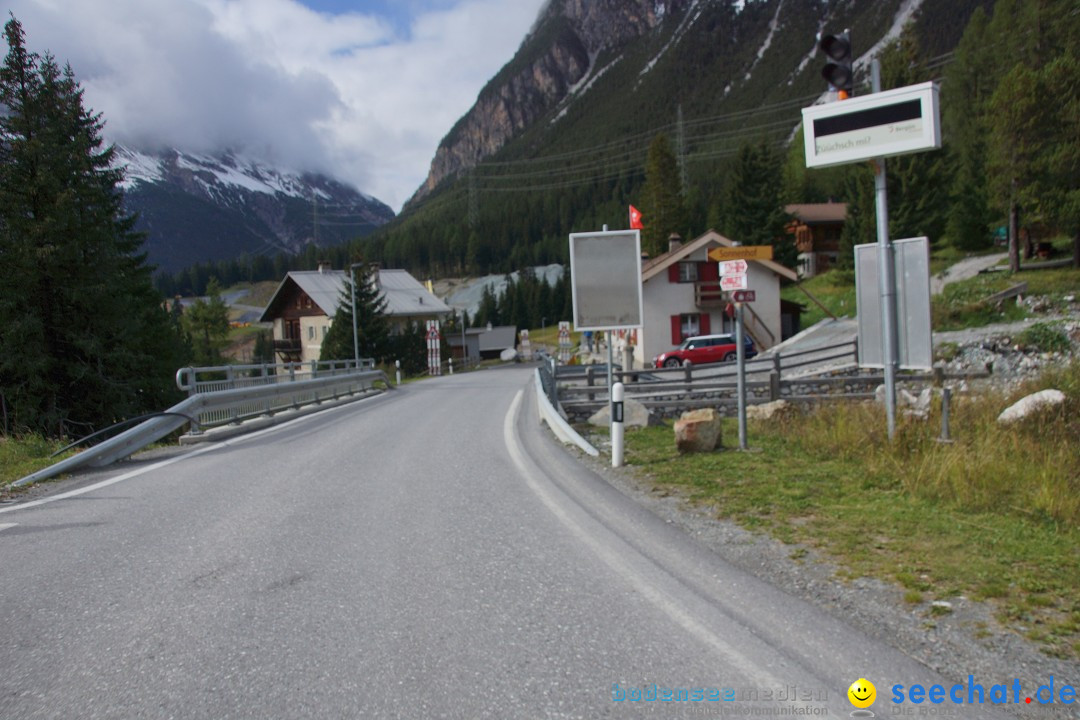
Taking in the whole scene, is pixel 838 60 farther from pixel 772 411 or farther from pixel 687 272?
pixel 687 272

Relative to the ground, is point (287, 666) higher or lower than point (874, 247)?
lower

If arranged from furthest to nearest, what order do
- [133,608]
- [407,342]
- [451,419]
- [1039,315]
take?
[407,342]
[1039,315]
[451,419]
[133,608]

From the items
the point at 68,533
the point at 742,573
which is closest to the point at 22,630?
the point at 68,533

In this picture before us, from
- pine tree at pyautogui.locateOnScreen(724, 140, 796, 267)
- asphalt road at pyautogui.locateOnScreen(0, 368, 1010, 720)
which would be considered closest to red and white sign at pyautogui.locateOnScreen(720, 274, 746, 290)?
asphalt road at pyautogui.locateOnScreen(0, 368, 1010, 720)

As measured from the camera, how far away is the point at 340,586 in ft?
15.3

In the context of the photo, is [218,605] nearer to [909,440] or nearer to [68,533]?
[68,533]

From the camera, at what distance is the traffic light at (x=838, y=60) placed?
848cm

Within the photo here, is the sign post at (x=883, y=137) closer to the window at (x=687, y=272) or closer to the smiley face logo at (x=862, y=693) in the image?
the smiley face logo at (x=862, y=693)

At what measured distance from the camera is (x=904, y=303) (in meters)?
8.70

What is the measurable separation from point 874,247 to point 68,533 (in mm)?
9145

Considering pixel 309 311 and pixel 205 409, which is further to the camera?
pixel 309 311

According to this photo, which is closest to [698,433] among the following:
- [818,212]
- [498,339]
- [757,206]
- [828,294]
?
[828,294]

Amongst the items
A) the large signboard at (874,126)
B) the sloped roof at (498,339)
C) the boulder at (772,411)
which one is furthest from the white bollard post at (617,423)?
the sloped roof at (498,339)

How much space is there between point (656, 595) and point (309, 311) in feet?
233
